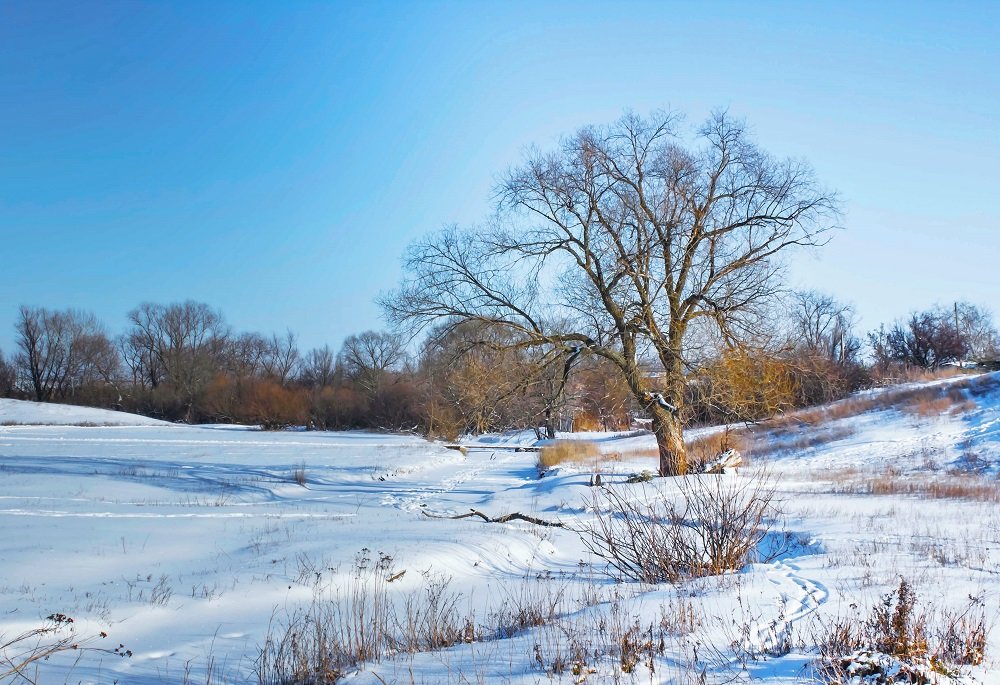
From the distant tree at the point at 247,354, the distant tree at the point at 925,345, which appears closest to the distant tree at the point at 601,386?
the distant tree at the point at 925,345

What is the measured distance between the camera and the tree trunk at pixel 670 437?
17720mm

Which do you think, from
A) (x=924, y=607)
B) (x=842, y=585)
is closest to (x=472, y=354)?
(x=842, y=585)

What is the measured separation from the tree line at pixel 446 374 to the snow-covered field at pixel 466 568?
2738mm

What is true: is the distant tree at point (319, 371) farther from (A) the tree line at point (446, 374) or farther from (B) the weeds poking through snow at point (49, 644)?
(B) the weeds poking through snow at point (49, 644)

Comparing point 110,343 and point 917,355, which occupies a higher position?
point 110,343

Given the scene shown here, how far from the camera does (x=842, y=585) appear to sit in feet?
21.3

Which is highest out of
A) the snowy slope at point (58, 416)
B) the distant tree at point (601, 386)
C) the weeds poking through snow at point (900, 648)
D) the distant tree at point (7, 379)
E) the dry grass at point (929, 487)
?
the distant tree at point (7, 379)

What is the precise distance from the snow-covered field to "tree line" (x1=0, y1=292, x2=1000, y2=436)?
2.74 metres

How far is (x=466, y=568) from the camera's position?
9781mm

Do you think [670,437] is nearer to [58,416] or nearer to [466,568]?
[466,568]

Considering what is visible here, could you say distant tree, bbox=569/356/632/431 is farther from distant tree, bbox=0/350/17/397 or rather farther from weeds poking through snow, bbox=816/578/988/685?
distant tree, bbox=0/350/17/397

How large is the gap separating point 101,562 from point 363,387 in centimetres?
5499

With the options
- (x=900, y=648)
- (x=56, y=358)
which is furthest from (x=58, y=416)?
(x=900, y=648)

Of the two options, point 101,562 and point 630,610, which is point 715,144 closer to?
point 630,610
